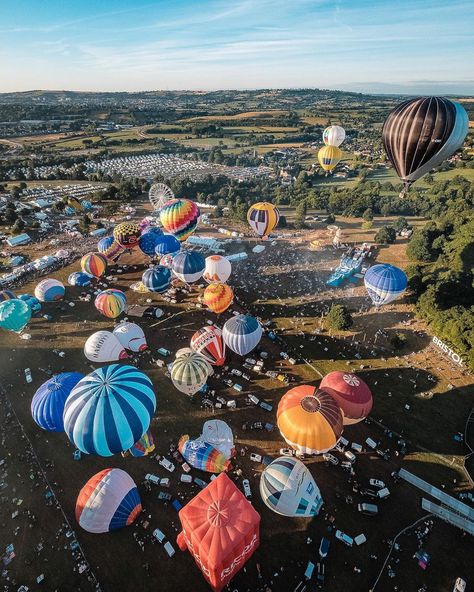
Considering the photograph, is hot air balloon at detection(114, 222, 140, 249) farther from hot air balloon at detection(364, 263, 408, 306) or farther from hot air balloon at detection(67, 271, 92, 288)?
hot air balloon at detection(364, 263, 408, 306)

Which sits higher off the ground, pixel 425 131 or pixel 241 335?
pixel 425 131

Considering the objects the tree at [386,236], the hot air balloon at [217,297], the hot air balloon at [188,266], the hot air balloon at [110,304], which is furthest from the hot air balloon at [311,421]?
the tree at [386,236]

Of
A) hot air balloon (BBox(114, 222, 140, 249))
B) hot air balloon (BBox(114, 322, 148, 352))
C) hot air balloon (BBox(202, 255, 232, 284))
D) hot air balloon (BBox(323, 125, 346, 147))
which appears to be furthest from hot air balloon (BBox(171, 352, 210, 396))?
hot air balloon (BBox(323, 125, 346, 147))

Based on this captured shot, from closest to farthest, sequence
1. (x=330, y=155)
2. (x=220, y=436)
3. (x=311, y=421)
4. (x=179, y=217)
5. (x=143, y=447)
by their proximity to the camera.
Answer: (x=311, y=421) → (x=143, y=447) → (x=220, y=436) → (x=179, y=217) → (x=330, y=155)

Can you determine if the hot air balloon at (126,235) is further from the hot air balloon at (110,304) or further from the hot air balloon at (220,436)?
the hot air balloon at (220,436)

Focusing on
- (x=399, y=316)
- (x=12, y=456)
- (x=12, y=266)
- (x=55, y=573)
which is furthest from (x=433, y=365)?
(x=12, y=266)

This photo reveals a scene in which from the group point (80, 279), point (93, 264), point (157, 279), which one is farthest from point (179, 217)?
point (80, 279)

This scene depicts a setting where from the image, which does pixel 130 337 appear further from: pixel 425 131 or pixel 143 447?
pixel 425 131
